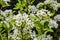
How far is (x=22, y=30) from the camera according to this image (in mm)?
1168

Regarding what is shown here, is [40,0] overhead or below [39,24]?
below

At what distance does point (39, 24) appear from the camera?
114cm

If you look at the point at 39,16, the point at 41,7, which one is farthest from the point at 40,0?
the point at 39,16

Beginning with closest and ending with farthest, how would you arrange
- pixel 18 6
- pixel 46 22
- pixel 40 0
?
1. pixel 46 22
2. pixel 18 6
3. pixel 40 0

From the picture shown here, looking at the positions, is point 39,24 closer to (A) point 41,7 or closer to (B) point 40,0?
(A) point 41,7

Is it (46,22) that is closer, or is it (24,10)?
(46,22)

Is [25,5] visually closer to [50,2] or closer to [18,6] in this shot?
[18,6]

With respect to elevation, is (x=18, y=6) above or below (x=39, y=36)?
above

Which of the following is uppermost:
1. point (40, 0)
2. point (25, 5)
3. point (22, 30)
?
point (25, 5)

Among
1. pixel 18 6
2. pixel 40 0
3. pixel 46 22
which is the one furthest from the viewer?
pixel 40 0

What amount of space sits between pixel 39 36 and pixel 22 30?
98 millimetres

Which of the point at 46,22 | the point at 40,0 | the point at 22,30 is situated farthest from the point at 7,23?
the point at 40,0

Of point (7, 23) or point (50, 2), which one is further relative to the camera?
point (50, 2)

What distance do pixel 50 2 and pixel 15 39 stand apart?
0.31 meters
